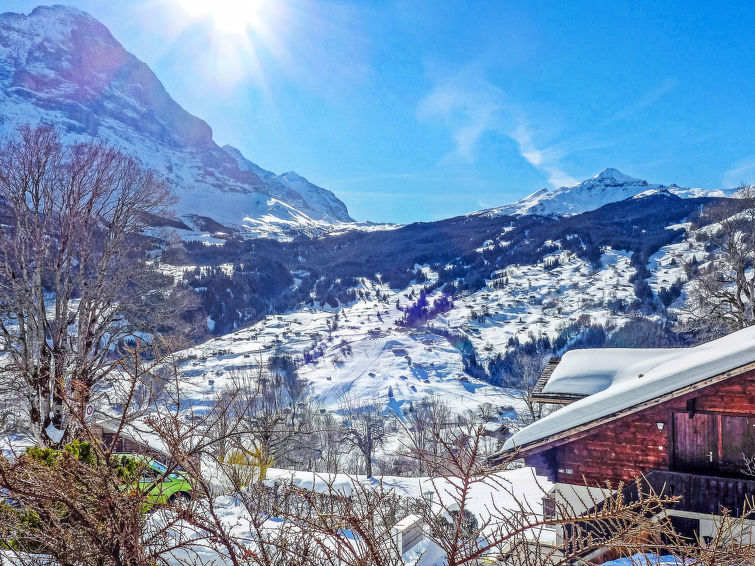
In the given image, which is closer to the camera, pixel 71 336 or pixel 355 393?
pixel 71 336

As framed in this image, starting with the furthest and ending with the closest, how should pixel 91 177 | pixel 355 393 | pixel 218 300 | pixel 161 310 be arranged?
1. pixel 218 300
2. pixel 355 393
3. pixel 161 310
4. pixel 91 177

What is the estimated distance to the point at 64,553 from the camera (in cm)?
302

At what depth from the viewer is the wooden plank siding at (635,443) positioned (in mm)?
8680

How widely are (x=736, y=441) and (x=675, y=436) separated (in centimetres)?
102

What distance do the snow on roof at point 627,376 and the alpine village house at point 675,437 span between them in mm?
25

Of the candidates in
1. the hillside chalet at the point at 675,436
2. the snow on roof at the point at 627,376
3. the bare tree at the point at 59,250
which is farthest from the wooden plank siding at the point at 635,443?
the bare tree at the point at 59,250

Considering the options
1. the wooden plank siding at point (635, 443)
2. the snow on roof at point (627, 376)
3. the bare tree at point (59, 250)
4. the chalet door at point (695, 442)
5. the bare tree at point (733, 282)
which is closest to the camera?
the snow on roof at point (627, 376)

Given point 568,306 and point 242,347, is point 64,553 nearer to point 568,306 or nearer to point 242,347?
point 242,347

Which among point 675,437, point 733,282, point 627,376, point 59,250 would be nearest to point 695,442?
point 675,437

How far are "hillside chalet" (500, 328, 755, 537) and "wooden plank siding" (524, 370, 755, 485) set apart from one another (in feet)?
0.06

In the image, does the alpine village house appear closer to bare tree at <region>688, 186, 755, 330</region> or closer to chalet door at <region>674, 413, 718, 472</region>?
chalet door at <region>674, 413, 718, 472</region>

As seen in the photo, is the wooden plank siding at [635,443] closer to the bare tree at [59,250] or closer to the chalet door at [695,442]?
the chalet door at [695,442]

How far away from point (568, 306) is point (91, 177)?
309 ft

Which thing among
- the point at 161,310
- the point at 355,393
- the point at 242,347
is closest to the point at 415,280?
the point at 242,347
